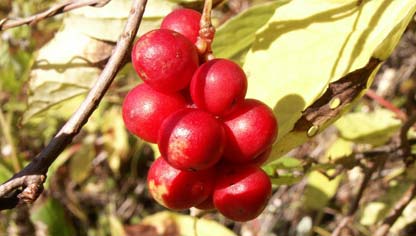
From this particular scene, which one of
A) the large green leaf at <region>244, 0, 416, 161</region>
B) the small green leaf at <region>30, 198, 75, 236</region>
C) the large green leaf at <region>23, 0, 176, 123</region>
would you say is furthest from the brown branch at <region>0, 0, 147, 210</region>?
the small green leaf at <region>30, 198, 75, 236</region>

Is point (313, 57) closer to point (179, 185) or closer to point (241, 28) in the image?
point (241, 28)

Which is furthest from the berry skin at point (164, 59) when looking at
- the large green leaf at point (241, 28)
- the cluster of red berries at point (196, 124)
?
the large green leaf at point (241, 28)

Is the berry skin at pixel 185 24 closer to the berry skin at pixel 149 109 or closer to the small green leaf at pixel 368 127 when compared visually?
the berry skin at pixel 149 109

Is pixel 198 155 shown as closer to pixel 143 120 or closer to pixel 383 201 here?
pixel 143 120

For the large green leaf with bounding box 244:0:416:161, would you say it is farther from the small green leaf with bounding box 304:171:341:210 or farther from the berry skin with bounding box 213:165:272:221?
the small green leaf with bounding box 304:171:341:210

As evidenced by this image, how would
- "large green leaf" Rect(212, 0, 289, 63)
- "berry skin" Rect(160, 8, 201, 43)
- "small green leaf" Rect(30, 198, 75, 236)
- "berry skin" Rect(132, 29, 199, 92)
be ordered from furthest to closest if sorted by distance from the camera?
"small green leaf" Rect(30, 198, 75, 236) < "large green leaf" Rect(212, 0, 289, 63) < "berry skin" Rect(160, 8, 201, 43) < "berry skin" Rect(132, 29, 199, 92)

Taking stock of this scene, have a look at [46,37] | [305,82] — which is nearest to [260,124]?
[305,82]

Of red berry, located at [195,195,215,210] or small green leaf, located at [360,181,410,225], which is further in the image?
small green leaf, located at [360,181,410,225]
